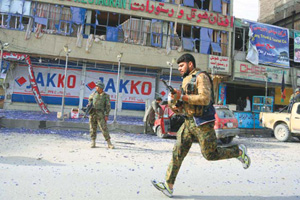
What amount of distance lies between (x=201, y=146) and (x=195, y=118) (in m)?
0.37

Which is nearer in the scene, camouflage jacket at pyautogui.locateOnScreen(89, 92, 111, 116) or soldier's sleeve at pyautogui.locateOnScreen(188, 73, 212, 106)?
soldier's sleeve at pyautogui.locateOnScreen(188, 73, 212, 106)

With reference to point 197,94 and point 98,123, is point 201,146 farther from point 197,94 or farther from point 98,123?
point 98,123

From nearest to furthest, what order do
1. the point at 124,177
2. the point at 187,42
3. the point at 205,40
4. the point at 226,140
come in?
1. the point at 124,177
2. the point at 226,140
3. the point at 187,42
4. the point at 205,40

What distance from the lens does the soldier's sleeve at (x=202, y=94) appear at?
2.71 metres

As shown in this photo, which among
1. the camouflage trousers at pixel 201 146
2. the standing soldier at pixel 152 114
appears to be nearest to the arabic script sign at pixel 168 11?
the standing soldier at pixel 152 114

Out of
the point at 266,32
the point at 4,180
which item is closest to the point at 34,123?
the point at 4,180

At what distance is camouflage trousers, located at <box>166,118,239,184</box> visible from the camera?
2873 mm

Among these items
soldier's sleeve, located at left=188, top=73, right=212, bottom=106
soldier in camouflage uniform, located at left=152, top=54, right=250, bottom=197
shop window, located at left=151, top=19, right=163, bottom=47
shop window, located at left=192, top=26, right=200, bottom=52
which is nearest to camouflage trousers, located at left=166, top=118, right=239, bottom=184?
soldier in camouflage uniform, located at left=152, top=54, right=250, bottom=197

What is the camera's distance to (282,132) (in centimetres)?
1103

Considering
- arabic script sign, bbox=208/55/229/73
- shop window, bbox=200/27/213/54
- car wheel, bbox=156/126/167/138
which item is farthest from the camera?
shop window, bbox=200/27/213/54

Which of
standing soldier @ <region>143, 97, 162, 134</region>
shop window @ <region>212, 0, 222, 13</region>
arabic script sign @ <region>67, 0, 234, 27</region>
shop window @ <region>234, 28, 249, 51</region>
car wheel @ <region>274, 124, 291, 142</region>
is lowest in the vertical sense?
car wheel @ <region>274, 124, 291, 142</region>

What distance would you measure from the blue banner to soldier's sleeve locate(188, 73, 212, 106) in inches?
761

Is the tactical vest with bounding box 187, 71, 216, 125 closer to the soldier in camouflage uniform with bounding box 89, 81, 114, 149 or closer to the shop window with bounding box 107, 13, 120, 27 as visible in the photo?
the soldier in camouflage uniform with bounding box 89, 81, 114, 149

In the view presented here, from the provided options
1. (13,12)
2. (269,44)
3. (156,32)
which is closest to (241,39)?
(269,44)
